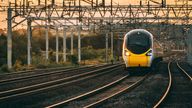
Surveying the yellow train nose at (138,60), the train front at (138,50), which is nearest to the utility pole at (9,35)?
the train front at (138,50)

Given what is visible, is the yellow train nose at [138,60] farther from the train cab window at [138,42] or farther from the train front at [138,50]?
the train cab window at [138,42]

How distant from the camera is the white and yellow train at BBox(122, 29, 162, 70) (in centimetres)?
3234

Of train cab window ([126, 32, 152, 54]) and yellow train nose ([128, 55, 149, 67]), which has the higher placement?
train cab window ([126, 32, 152, 54])

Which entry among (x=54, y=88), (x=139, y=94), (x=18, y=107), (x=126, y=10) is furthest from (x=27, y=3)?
(x=18, y=107)

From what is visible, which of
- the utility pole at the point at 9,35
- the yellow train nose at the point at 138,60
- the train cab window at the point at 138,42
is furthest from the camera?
the utility pole at the point at 9,35

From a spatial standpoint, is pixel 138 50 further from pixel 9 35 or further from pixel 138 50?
pixel 9 35

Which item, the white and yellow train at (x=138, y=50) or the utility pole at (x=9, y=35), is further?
the utility pole at (x=9, y=35)

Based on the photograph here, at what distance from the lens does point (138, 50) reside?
32469 mm

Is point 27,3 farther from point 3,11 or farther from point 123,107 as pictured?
point 123,107

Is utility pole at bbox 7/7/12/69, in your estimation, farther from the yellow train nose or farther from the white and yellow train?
the yellow train nose

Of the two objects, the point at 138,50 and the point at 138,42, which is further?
the point at 138,42

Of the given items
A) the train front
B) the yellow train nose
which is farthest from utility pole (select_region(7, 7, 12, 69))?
the yellow train nose

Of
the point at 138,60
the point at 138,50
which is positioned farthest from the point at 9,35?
the point at 138,60

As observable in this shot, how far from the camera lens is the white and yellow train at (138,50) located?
32344mm
